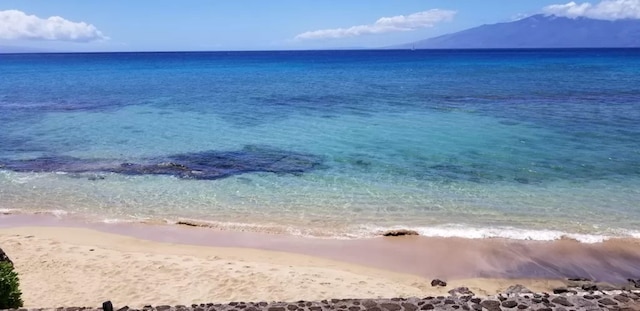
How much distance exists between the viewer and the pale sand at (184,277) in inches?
425

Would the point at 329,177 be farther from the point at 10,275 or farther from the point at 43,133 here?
the point at 43,133

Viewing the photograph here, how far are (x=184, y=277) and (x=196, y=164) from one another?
35.8 ft

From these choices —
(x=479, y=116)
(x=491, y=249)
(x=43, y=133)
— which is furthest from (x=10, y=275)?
(x=479, y=116)

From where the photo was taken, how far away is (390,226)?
49.0 ft

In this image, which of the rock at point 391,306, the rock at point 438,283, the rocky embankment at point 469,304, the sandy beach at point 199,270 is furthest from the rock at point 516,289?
the rock at point 391,306

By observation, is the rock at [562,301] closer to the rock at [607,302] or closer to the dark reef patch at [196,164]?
the rock at [607,302]

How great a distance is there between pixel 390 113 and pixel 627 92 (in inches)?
881

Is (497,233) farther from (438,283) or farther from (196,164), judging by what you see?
(196,164)

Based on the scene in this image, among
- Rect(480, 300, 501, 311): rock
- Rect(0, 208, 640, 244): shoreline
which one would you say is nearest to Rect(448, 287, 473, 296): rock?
Rect(480, 300, 501, 311): rock

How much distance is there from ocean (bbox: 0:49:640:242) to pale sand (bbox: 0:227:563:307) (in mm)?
2040

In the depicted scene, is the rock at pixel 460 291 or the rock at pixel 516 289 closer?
the rock at pixel 460 291

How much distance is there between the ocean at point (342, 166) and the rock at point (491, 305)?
19.2ft

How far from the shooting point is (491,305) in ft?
27.7

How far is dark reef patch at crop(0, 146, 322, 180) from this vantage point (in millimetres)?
20844
